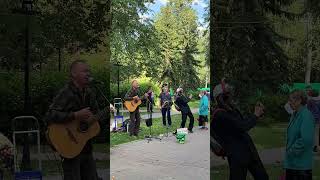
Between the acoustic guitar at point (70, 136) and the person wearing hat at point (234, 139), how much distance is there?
5.09 ft

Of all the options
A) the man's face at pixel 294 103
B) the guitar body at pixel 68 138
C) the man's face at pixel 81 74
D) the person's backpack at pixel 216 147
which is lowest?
the person's backpack at pixel 216 147

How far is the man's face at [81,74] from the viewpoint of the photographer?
230 inches

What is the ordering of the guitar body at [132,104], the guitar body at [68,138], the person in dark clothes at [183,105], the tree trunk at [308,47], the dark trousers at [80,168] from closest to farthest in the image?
the guitar body at [68,138]
the dark trousers at [80,168]
the tree trunk at [308,47]
the person in dark clothes at [183,105]
the guitar body at [132,104]

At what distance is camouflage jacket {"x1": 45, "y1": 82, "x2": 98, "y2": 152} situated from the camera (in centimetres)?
568

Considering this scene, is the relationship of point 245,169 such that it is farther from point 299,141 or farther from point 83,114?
point 83,114

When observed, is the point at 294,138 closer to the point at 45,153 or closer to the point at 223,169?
the point at 223,169

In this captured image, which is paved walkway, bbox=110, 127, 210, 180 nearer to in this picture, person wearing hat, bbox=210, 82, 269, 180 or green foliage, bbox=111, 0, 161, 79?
person wearing hat, bbox=210, 82, 269, 180

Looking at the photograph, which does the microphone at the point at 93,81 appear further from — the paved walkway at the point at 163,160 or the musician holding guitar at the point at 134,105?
the paved walkway at the point at 163,160

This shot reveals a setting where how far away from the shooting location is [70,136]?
5.68 meters

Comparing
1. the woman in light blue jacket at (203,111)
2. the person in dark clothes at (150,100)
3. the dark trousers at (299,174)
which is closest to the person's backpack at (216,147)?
the woman in light blue jacket at (203,111)

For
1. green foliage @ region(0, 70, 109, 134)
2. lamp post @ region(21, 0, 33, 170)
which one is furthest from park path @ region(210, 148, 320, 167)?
lamp post @ region(21, 0, 33, 170)

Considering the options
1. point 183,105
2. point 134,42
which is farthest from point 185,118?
point 134,42

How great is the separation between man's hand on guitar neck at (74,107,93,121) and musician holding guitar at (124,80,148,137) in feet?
4.61

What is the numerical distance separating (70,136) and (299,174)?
108 inches
